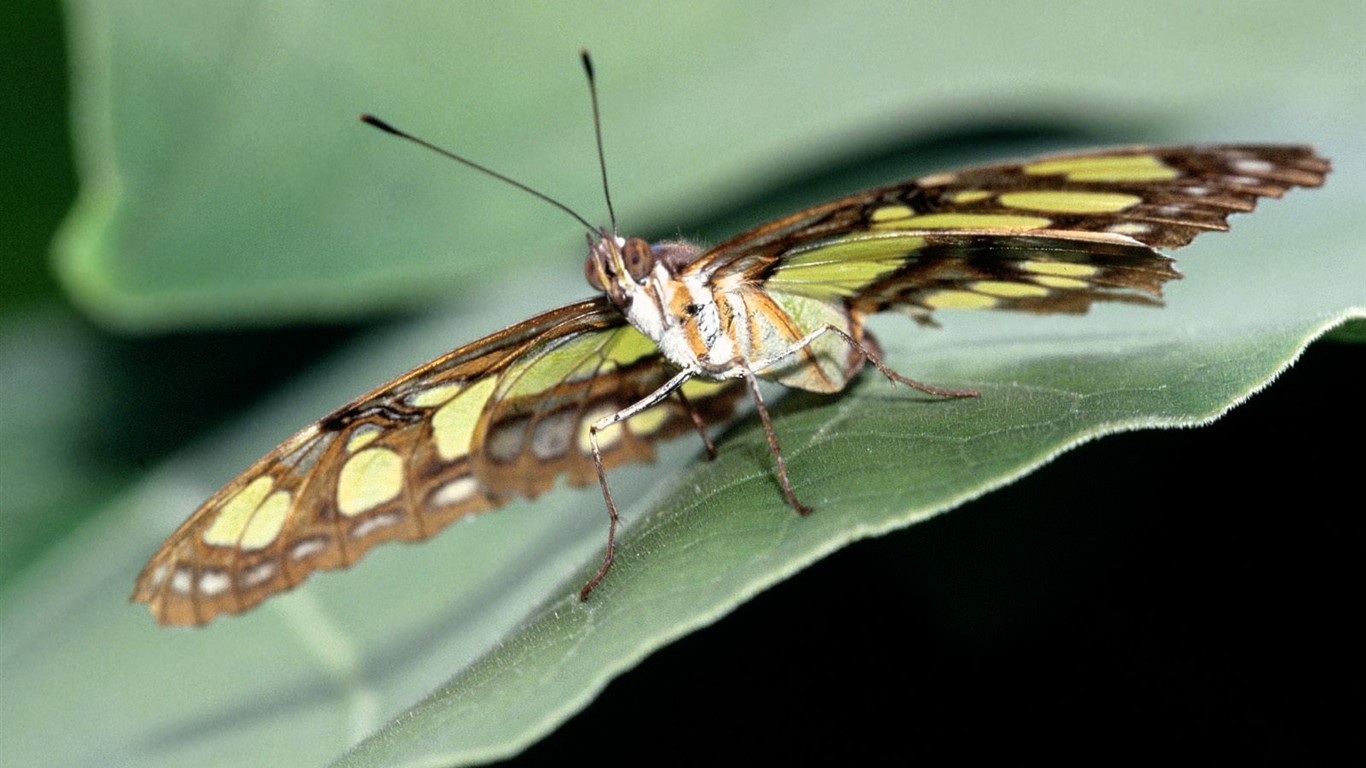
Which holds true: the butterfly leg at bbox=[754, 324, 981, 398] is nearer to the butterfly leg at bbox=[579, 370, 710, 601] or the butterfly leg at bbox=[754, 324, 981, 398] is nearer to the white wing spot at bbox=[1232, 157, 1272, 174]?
the butterfly leg at bbox=[579, 370, 710, 601]

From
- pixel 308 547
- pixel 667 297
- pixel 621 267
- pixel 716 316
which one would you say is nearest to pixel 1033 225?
pixel 716 316

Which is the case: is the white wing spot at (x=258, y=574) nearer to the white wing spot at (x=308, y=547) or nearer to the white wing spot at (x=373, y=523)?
the white wing spot at (x=308, y=547)

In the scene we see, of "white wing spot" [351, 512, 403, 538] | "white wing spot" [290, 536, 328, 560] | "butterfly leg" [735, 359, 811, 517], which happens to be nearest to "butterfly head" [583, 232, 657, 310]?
"butterfly leg" [735, 359, 811, 517]

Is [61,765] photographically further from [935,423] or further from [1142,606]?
[1142,606]

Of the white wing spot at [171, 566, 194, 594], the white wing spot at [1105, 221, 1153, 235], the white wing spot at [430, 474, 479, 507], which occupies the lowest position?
the white wing spot at [430, 474, 479, 507]

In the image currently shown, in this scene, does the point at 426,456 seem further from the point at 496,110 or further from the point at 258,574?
the point at 496,110

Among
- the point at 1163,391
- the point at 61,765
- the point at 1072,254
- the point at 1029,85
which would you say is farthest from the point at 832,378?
the point at 61,765

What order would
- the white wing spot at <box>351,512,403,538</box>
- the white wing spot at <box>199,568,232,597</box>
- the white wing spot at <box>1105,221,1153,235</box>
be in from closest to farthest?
the white wing spot at <box>199,568,232,597</box> < the white wing spot at <box>1105,221,1153,235</box> < the white wing spot at <box>351,512,403,538</box>
